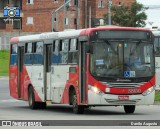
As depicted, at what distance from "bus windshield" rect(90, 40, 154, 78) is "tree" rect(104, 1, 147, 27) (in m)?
68.6

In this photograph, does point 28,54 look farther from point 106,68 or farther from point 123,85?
point 123,85

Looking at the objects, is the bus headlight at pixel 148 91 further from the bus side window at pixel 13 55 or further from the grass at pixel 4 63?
the grass at pixel 4 63

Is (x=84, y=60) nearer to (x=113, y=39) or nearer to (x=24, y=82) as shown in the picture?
(x=113, y=39)

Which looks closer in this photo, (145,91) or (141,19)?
(145,91)

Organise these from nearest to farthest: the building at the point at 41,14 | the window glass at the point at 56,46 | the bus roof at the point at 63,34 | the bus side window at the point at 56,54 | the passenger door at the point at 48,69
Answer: the bus roof at the point at 63,34 → the bus side window at the point at 56,54 → the window glass at the point at 56,46 → the passenger door at the point at 48,69 → the building at the point at 41,14

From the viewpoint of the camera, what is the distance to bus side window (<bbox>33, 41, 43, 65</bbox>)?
28688mm

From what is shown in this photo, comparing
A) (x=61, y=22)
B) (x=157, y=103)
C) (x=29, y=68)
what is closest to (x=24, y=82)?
(x=29, y=68)

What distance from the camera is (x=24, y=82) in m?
30.6

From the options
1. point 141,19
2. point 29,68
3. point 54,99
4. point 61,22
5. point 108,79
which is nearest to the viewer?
point 108,79

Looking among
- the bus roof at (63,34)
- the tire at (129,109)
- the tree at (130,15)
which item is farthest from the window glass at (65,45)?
the tree at (130,15)

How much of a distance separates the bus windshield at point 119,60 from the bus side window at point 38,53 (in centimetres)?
445

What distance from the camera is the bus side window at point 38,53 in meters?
28.7

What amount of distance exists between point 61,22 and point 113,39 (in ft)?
255

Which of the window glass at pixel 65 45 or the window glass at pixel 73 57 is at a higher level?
the window glass at pixel 65 45
